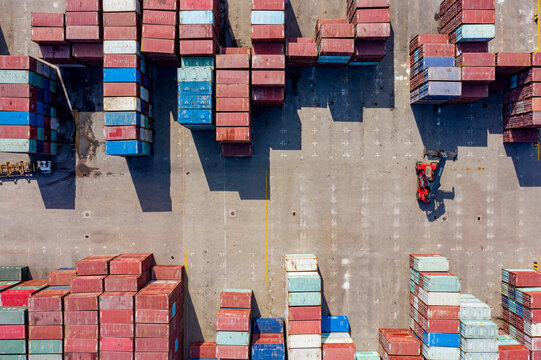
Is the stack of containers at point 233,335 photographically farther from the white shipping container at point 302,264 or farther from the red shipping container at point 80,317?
the red shipping container at point 80,317

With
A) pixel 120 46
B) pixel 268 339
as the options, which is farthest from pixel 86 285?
pixel 120 46

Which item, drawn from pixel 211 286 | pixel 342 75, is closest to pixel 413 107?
pixel 342 75

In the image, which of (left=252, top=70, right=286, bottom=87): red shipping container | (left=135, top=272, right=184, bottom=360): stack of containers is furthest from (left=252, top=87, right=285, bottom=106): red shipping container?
(left=135, top=272, right=184, bottom=360): stack of containers

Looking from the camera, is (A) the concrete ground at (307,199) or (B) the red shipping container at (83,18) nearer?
(B) the red shipping container at (83,18)

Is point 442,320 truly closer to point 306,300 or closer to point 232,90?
point 306,300

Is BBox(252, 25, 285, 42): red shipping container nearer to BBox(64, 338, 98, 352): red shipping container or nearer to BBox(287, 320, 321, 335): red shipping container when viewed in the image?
BBox(287, 320, 321, 335): red shipping container

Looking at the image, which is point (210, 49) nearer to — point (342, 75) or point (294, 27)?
point (294, 27)

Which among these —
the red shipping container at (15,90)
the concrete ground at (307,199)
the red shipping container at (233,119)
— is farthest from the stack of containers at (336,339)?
the red shipping container at (15,90)
